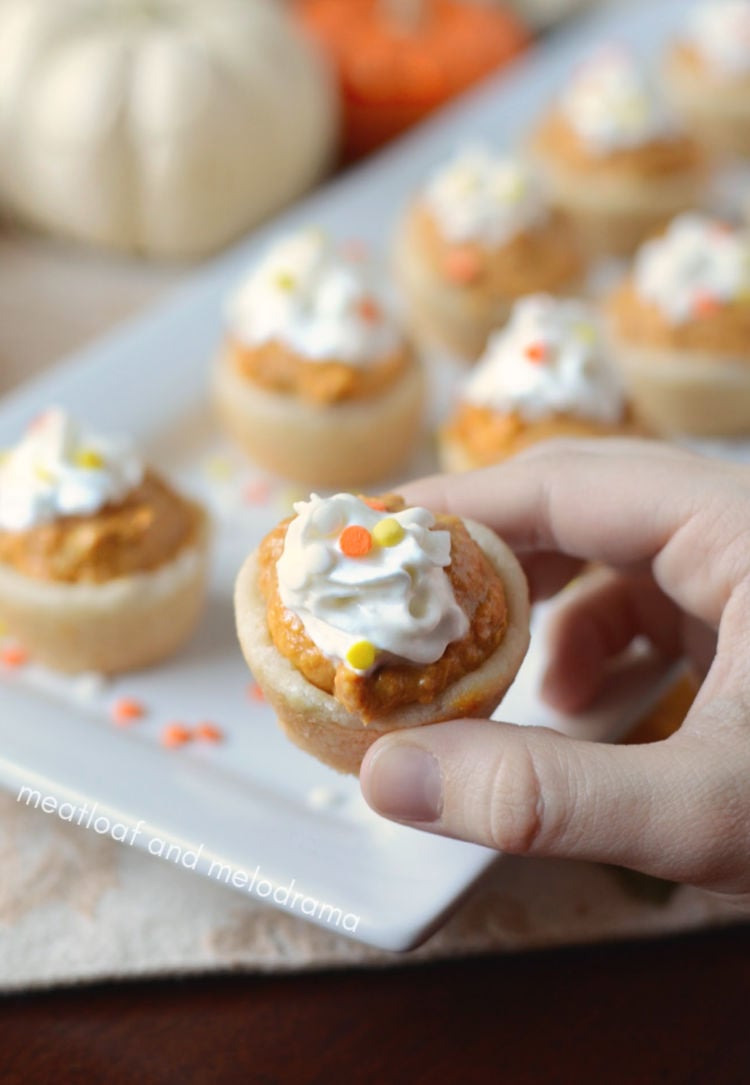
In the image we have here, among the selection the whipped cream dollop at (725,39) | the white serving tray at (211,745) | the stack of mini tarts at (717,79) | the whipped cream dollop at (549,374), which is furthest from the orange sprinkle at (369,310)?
the whipped cream dollop at (725,39)

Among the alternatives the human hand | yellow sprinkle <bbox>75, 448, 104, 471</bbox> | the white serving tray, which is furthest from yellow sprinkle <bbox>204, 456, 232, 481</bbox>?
the human hand

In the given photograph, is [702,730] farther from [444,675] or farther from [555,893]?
[555,893]

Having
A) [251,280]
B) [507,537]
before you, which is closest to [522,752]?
[507,537]

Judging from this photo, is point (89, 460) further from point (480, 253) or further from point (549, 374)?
point (480, 253)

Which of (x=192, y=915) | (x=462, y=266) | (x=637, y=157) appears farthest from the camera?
(x=637, y=157)

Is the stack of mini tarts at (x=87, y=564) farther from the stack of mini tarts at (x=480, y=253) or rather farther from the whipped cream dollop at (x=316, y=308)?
the stack of mini tarts at (x=480, y=253)

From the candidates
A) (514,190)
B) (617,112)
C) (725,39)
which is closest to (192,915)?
(514,190)
